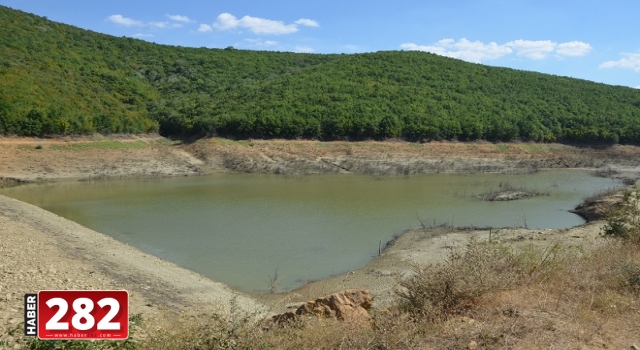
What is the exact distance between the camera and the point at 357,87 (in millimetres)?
52281

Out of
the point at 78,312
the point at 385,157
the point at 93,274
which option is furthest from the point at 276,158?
the point at 78,312

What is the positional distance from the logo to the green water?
681 centimetres

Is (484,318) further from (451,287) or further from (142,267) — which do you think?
(142,267)

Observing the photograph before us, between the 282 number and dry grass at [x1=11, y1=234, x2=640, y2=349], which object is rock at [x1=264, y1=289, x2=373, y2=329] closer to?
dry grass at [x1=11, y1=234, x2=640, y2=349]

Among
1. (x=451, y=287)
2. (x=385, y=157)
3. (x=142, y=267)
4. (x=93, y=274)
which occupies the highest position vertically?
(x=451, y=287)

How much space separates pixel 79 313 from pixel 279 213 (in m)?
16.1

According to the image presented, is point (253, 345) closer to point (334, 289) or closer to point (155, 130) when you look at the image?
point (334, 289)

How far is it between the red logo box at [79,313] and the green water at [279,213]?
6831 millimetres

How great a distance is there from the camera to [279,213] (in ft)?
65.5

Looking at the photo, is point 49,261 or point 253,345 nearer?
point 253,345

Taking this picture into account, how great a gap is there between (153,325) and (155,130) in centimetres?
3580

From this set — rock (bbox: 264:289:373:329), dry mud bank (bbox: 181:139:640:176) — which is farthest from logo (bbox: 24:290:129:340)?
dry mud bank (bbox: 181:139:640:176)

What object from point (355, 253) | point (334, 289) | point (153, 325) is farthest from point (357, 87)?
point (153, 325)

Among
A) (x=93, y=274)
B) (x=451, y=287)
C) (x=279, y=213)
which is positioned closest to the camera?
(x=451, y=287)
